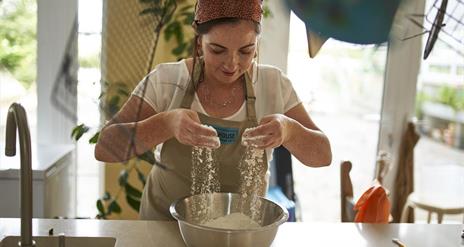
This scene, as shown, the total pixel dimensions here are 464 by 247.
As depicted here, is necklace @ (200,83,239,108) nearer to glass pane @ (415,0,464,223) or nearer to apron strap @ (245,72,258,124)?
apron strap @ (245,72,258,124)

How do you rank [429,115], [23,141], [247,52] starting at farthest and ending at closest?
[429,115] → [247,52] → [23,141]

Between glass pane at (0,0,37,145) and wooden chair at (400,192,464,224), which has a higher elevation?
glass pane at (0,0,37,145)

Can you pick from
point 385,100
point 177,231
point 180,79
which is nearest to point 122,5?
point 180,79

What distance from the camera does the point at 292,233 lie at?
105 cm

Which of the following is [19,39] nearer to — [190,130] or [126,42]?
[126,42]

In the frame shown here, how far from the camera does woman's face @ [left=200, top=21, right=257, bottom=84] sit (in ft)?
3.18

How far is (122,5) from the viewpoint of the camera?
1.08m

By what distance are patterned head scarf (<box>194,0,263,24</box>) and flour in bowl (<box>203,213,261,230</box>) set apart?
1.41 feet

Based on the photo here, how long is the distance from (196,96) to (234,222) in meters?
0.33

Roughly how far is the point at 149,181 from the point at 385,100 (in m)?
1.03

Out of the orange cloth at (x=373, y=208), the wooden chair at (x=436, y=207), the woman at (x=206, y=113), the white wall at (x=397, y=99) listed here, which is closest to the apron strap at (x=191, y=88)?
the woman at (x=206, y=113)

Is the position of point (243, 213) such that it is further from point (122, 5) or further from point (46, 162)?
point (46, 162)

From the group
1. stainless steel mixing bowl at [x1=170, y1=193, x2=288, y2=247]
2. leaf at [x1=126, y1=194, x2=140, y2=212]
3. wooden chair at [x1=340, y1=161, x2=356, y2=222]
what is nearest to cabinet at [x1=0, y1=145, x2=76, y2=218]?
leaf at [x1=126, y1=194, x2=140, y2=212]

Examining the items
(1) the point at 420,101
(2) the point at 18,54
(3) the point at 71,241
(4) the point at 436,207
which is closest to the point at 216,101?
(3) the point at 71,241
